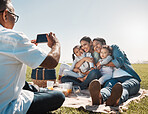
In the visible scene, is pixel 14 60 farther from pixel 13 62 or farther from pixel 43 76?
pixel 43 76

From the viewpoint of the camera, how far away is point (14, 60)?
1182mm

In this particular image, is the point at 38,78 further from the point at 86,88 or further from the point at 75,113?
the point at 75,113

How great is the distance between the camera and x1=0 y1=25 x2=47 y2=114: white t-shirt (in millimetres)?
1113

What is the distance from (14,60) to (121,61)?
2455 millimetres

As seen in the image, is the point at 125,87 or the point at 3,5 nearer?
the point at 3,5

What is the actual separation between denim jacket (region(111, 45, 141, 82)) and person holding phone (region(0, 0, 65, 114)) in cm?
201

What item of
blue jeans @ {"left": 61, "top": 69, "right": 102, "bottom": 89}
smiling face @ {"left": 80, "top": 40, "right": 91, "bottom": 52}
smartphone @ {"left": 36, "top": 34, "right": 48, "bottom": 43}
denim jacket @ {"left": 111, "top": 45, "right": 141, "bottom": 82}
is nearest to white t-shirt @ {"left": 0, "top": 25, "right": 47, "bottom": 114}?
smartphone @ {"left": 36, "top": 34, "right": 48, "bottom": 43}

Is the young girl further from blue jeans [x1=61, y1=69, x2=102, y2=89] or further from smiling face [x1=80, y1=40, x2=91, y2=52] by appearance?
blue jeans [x1=61, y1=69, x2=102, y2=89]

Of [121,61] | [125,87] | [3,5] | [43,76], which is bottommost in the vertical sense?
[43,76]

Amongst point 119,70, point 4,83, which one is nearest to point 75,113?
point 4,83

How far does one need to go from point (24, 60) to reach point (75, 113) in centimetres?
111

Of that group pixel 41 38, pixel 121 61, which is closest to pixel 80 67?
pixel 121 61

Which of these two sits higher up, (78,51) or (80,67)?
(78,51)

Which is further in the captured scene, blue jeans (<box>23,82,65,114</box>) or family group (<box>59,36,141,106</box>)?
family group (<box>59,36,141,106</box>)
